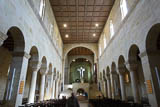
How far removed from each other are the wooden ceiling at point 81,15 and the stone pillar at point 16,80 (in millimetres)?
8857

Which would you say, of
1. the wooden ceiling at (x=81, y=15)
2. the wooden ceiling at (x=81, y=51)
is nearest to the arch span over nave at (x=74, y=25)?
the wooden ceiling at (x=81, y=15)

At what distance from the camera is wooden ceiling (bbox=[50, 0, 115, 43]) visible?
1372cm

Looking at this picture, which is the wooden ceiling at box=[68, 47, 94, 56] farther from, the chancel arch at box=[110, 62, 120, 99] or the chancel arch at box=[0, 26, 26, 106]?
the chancel arch at box=[0, 26, 26, 106]

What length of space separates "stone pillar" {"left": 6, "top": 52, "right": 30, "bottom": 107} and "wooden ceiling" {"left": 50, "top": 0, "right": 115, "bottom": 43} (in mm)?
8857

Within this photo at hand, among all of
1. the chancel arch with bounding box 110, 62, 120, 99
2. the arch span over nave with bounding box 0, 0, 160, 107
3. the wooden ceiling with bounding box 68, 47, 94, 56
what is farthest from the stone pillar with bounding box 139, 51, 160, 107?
the wooden ceiling with bounding box 68, 47, 94, 56

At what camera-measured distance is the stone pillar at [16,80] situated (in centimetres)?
642

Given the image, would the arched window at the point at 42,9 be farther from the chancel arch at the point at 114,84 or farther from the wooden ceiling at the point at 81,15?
the chancel arch at the point at 114,84

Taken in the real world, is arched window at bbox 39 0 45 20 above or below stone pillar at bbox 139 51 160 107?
above

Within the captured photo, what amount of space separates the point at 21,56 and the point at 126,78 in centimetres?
1811

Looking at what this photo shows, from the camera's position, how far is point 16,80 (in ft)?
22.2

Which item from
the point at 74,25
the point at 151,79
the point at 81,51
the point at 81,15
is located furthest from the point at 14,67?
the point at 81,51

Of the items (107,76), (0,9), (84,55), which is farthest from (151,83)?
(84,55)

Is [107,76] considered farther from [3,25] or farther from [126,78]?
[3,25]

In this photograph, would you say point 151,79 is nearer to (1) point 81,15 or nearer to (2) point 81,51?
(1) point 81,15
